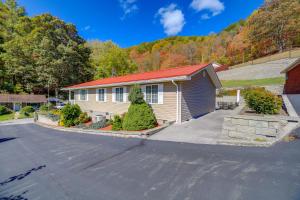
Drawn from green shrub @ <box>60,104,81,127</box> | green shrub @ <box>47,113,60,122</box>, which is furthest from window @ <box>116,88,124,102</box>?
green shrub @ <box>47,113,60,122</box>

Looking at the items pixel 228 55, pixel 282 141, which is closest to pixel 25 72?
pixel 282 141

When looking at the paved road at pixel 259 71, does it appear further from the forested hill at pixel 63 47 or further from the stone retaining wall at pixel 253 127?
the stone retaining wall at pixel 253 127

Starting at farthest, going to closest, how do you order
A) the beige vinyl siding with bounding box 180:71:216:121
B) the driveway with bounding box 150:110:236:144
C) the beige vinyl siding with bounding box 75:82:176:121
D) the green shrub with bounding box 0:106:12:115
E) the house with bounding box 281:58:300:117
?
the green shrub with bounding box 0:106:12:115 < the house with bounding box 281:58:300:117 < the beige vinyl siding with bounding box 180:71:216:121 < the beige vinyl siding with bounding box 75:82:176:121 < the driveway with bounding box 150:110:236:144

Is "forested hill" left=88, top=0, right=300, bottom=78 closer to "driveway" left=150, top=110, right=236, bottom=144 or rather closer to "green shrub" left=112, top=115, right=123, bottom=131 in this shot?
"green shrub" left=112, top=115, right=123, bottom=131

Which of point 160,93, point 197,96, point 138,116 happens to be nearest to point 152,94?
point 160,93

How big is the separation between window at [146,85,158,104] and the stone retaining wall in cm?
528

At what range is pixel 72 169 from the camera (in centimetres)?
473

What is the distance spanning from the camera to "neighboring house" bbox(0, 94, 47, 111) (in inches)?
1096

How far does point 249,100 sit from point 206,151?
3.92m

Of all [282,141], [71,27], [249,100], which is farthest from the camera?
[71,27]

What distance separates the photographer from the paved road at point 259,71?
2276 cm

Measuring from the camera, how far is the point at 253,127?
580 cm

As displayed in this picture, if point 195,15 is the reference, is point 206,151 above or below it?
below

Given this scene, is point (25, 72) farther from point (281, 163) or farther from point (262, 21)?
point (262, 21)
